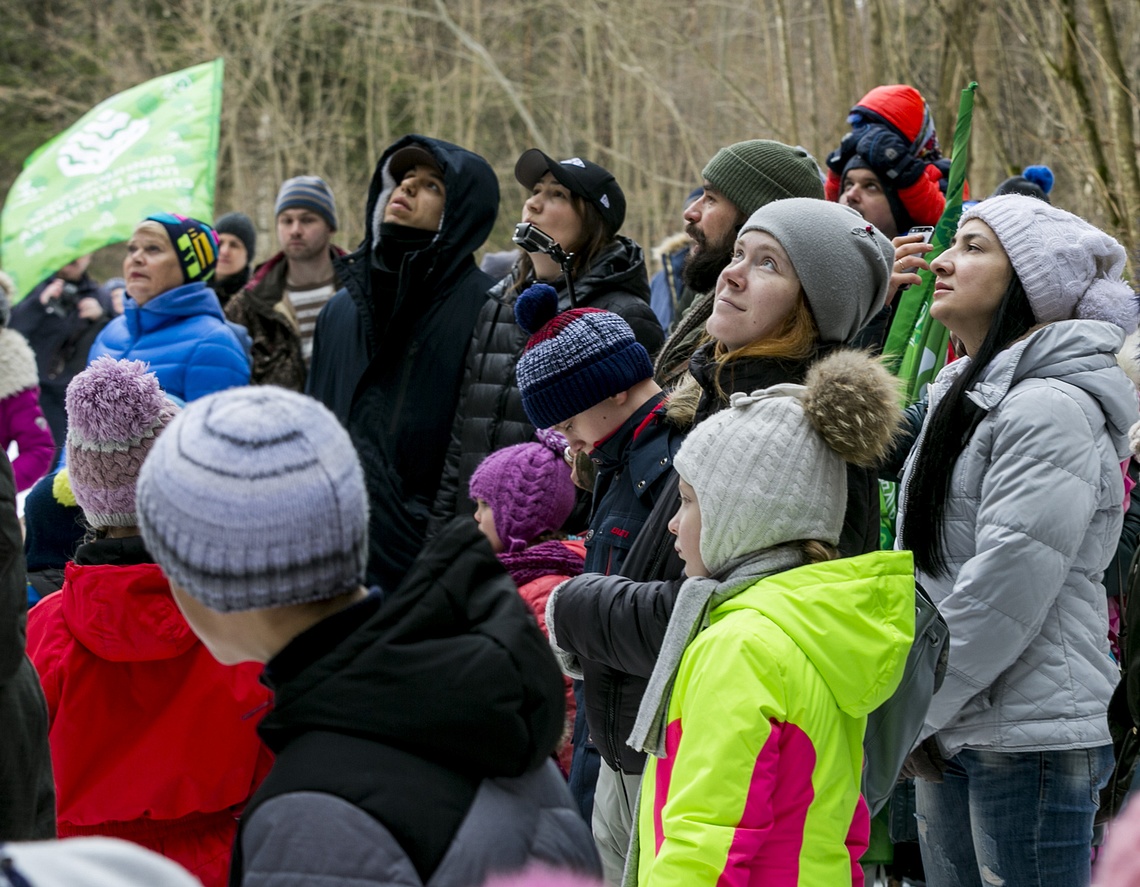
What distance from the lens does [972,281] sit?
3.09 m

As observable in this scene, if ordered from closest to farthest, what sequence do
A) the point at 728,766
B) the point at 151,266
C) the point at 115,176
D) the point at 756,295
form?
1. the point at 728,766
2. the point at 756,295
3. the point at 151,266
4. the point at 115,176

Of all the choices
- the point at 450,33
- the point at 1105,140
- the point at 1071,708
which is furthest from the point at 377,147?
the point at 1071,708

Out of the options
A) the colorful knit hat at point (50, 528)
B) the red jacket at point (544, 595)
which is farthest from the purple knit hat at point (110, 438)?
the red jacket at point (544, 595)

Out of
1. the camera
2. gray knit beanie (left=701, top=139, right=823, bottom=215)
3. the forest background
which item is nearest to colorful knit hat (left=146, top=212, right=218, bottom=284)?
the camera

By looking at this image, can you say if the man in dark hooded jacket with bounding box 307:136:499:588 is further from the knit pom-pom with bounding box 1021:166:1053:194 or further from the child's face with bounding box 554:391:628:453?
the knit pom-pom with bounding box 1021:166:1053:194

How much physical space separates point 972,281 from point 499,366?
5.62ft

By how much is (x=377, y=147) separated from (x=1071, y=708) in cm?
1596

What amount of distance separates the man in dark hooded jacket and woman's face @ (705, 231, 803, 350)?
1838 mm

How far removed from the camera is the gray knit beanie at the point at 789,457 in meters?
2.36

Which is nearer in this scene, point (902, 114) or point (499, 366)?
point (499, 366)

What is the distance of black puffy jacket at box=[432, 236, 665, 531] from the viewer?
4.02 meters

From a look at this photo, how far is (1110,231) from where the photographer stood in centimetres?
489

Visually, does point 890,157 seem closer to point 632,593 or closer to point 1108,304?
point 1108,304

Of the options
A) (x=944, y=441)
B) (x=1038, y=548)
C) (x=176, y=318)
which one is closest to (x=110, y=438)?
(x=944, y=441)
